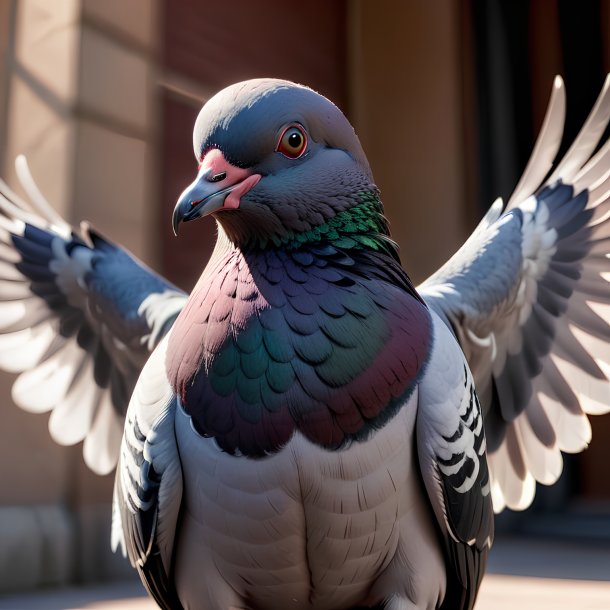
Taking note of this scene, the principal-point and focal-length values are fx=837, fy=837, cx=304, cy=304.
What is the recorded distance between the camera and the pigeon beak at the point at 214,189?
1270mm

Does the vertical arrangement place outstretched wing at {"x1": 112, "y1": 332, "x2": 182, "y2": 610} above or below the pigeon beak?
below

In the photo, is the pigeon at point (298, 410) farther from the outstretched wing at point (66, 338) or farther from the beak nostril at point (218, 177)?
the outstretched wing at point (66, 338)

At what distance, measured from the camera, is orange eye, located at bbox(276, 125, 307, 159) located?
4.41 ft

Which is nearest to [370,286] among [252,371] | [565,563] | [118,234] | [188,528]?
[252,371]

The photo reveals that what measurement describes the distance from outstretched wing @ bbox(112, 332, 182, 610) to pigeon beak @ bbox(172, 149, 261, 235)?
1.00 feet

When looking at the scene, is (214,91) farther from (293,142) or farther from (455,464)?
(455,464)

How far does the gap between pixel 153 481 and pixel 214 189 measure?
496 millimetres

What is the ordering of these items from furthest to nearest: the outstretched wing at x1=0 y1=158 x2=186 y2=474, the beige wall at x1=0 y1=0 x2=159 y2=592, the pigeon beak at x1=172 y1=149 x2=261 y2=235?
the beige wall at x1=0 y1=0 x2=159 y2=592
the outstretched wing at x1=0 y1=158 x2=186 y2=474
the pigeon beak at x1=172 y1=149 x2=261 y2=235

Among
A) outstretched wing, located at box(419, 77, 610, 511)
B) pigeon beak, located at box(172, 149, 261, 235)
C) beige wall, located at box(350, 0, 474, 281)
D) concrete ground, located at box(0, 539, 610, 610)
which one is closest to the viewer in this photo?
pigeon beak, located at box(172, 149, 261, 235)

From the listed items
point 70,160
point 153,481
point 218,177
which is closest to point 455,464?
point 153,481

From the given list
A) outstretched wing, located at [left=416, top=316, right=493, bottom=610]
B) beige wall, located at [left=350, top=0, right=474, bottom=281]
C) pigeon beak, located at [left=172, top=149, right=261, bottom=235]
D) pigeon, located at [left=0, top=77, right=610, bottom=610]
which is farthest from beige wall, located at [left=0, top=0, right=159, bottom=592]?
pigeon beak, located at [left=172, top=149, right=261, bottom=235]

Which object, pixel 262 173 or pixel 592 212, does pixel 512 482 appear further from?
pixel 262 173

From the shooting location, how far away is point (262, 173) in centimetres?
133

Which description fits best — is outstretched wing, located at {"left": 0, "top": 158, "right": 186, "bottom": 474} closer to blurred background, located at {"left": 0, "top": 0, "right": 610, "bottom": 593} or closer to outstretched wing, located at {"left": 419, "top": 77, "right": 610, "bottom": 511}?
outstretched wing, located at {"left": 419, "top": 77, "right": 610, "bottom": 511}
